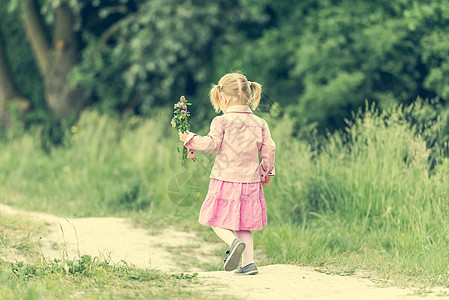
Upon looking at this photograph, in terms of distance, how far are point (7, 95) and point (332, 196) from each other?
9855 mm

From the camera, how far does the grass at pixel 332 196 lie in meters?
6.45

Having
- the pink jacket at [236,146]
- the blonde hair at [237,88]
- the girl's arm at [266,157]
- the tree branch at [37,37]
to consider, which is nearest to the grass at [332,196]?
the girl's arm at [266,157]

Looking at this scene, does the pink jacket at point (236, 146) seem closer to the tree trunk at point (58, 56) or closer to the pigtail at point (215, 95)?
the pigtail at point (215, 95)

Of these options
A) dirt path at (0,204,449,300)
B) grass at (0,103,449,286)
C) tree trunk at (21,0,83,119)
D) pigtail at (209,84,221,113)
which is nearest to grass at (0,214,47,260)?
dirt path at (0,204,449,300)

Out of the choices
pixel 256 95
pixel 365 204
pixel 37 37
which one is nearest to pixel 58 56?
pixel 37 37

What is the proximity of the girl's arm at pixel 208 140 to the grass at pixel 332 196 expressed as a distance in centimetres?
150

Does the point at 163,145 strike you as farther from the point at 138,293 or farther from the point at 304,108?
the point at 138,293

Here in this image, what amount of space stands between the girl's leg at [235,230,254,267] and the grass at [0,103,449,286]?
761 mm

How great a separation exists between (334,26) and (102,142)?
15.2 feet

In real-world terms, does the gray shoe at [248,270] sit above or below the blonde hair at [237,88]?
below

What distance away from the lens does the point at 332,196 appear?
7.66m

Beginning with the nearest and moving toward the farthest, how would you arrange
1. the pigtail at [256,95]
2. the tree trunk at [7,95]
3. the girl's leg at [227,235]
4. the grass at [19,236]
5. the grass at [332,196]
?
the girl's leg at [227,235]
the pigtail at [256,95]
the grass at [19,236]
the grass at [332,196]
the tree trunk at [7,95]

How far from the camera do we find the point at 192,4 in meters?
12.9

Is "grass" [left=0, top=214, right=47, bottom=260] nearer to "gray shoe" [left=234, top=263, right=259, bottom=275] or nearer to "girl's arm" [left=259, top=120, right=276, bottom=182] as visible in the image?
"gray shoe" [left=234, top=263, right=259, bottom=275]
